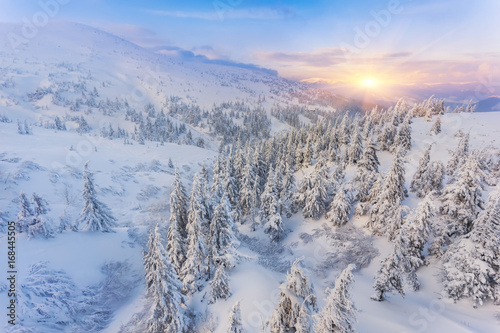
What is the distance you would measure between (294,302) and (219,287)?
35.7ft

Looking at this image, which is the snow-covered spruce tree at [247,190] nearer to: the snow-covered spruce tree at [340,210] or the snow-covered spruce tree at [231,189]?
the snow-covered spruce tree at [231,189]

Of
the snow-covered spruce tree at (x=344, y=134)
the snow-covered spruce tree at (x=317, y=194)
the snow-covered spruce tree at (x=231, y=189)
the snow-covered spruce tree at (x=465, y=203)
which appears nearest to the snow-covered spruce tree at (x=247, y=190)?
the snow-covered spruce tree at (x=231, y=189)

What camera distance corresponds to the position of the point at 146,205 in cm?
4697

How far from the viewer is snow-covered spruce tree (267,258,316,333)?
38.9ft

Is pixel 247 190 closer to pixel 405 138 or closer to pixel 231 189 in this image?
pixel 231 189

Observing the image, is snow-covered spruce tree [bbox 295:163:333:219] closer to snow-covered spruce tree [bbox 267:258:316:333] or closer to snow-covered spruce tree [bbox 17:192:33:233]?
snow-covered spruce tree [bbox 267:258:316:333]

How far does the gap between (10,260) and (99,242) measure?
847 cm

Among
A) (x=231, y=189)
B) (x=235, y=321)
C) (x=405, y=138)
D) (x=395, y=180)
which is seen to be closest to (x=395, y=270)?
(x=235, y=321)

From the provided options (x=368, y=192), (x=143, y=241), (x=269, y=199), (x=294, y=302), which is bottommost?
(x=143, y=241)

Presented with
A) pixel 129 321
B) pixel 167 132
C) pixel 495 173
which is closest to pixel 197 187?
pixel 129 321

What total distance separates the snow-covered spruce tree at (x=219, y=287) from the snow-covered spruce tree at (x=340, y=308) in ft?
39.7

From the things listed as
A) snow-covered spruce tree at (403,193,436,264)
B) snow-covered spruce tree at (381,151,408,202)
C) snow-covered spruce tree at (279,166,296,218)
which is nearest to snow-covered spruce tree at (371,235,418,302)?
snow-covered spruce tree at (403,193,436,264)

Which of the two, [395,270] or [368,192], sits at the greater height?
[368,192]

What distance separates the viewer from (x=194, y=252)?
21.5 metres
